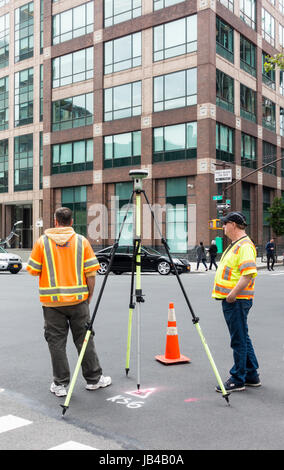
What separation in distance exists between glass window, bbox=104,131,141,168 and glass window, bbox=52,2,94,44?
358 inches

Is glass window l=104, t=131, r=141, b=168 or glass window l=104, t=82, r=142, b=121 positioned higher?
glass window l=104, t=82, r=142, b=121

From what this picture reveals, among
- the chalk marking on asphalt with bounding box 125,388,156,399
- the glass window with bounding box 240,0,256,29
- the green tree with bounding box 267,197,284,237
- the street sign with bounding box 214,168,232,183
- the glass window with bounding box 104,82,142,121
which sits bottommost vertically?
the chalk marking on asphalt with bounding box 125,388,156,399

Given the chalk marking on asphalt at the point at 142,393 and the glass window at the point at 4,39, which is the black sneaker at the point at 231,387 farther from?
the glass window at the point at 4,39

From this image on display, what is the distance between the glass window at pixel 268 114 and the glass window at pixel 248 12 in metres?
5.78

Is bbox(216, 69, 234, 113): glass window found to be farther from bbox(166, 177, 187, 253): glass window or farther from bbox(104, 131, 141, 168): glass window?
bbox(104, 131, 141, 168): glass window

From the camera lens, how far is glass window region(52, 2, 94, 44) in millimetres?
37812

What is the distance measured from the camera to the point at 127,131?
35438mm

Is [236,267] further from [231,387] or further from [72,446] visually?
[72,446]

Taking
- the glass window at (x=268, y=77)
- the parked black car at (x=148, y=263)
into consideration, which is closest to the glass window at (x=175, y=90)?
the glass window at (x=268, y=77)

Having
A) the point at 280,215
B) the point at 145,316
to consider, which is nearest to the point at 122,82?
the point at 280,215

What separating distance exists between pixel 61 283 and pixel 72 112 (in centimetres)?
3602

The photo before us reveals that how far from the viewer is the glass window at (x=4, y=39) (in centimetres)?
4934

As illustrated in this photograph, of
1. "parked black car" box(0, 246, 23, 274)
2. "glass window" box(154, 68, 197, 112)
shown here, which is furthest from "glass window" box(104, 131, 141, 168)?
"parked black car" box(0, 246, 23, 274)
